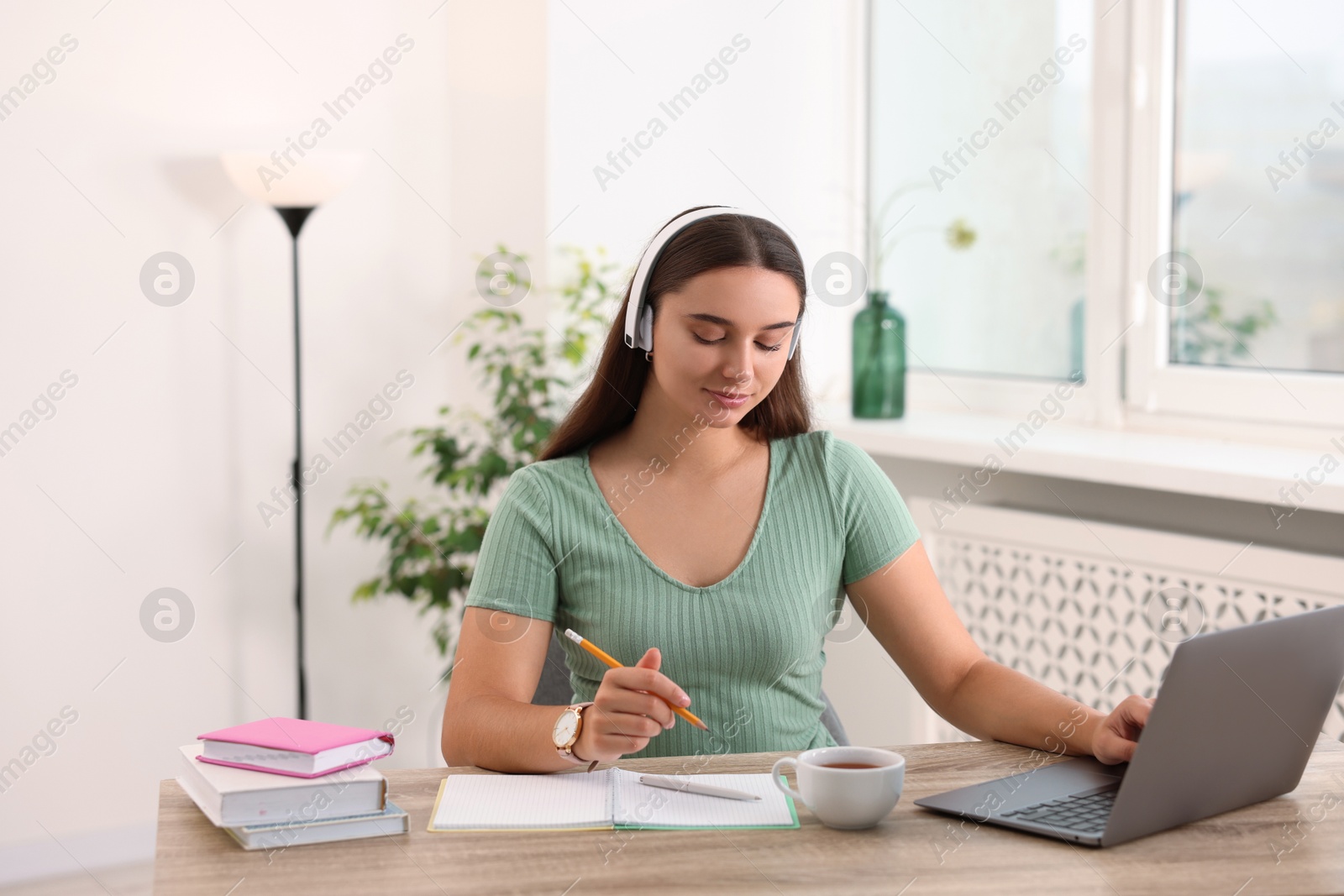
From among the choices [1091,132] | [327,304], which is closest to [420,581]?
[327,304]

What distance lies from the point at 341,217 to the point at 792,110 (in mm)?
1138

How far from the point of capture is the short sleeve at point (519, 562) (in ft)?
4.87

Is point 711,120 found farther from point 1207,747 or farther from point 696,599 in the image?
point 1207,747

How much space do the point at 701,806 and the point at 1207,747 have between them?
1.49 ft

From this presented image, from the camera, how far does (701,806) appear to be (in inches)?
46.8

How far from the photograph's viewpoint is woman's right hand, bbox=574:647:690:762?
3.82 ft

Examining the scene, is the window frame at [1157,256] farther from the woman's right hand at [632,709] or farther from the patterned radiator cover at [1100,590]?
the woman's right hand at [632,709]

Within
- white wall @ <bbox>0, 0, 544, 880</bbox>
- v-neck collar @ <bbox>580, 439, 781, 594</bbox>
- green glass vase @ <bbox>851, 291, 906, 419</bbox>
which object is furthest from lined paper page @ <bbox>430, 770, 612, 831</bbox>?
white wall @ <bbox>0, 0, 544, 880</bbox>

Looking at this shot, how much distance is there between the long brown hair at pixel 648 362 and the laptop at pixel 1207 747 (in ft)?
2.02

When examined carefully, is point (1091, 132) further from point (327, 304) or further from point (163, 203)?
point (163, 203)

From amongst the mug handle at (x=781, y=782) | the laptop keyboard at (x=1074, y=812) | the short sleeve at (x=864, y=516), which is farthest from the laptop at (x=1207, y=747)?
the short sleeve at (x=864, y=516)

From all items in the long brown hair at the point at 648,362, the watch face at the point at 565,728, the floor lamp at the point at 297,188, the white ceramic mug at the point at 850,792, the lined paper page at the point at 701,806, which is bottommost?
the lined paper page at the point at 701,806

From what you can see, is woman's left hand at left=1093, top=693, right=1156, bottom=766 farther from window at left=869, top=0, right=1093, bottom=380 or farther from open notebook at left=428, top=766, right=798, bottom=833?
window at left=869, top=0, right=1093, bottom=380

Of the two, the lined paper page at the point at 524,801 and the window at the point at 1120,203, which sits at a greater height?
the window at the point at 1120,203
